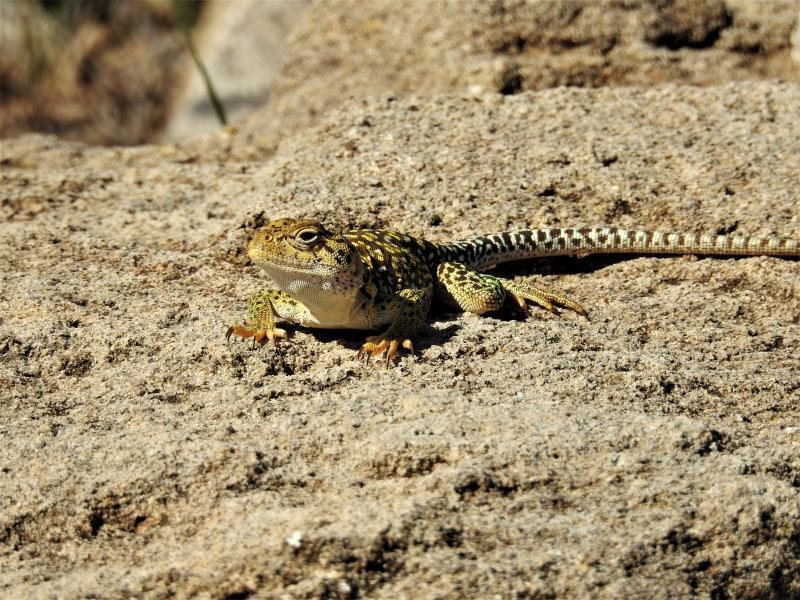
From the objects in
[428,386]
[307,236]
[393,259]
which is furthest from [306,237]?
[428,386]

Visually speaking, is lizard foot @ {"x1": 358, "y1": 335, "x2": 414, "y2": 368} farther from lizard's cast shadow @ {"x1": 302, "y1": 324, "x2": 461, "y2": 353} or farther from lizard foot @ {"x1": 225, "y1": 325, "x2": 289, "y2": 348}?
lizard foot @ {"x1": 225, "y1": 325, "x2": 289, "y2": 348}

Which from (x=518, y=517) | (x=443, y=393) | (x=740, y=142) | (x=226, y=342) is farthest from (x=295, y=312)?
(x=740, y=142)

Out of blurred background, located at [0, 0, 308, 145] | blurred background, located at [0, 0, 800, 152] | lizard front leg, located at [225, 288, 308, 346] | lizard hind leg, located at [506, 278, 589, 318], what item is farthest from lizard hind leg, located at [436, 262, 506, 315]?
blurred background, located at [0, 0, 308, 145]

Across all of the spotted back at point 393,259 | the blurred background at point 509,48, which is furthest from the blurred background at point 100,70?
the spotted back at point 393,259

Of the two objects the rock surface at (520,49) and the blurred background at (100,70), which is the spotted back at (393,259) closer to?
the rock surface at (520,49)

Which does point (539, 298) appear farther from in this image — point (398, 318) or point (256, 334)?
point (256, 334)
